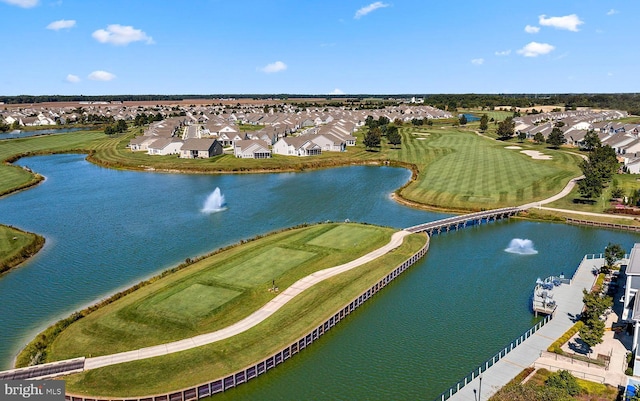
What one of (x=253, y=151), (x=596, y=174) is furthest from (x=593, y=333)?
(x=253, y=151)

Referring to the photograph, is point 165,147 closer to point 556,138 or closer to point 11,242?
point 11,242

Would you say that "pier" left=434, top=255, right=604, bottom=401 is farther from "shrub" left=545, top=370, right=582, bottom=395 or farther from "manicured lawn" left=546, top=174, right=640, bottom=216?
"manicured lawn" left=546, top=174, right=640, bottom=216

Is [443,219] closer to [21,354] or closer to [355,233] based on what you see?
[355,233]

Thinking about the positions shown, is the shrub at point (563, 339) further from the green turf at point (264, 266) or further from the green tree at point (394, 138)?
the green tree at point (394, 138)

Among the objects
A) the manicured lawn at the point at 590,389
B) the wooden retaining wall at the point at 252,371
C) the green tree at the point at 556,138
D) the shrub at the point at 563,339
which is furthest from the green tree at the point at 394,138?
the manicured lawn at the point at 590,389

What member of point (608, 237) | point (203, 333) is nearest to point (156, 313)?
point (203, 333)
